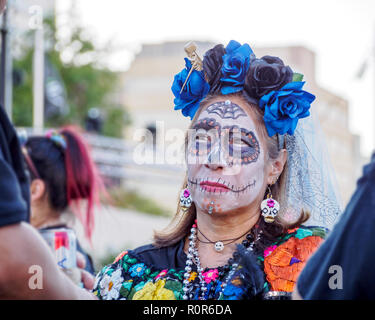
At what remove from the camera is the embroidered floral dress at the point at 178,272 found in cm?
225

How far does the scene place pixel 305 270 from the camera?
4.66 ft

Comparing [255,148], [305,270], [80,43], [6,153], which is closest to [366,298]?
[305,270]

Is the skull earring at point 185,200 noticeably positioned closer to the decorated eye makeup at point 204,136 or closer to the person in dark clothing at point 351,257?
the decorated eye makeup at point 204,136

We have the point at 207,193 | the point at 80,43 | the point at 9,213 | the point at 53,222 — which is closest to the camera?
the point at 9,213

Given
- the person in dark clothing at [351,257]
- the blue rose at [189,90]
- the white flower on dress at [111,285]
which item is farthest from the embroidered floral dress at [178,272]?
the person in dark clothing at [351,257]

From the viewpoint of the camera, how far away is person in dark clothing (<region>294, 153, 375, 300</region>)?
4.16ft

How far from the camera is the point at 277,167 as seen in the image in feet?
8.50

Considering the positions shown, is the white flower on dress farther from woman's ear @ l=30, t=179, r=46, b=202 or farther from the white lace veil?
woman's ear @ l=30, t=179, r=46, b=202

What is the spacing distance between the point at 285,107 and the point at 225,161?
13.5 inches

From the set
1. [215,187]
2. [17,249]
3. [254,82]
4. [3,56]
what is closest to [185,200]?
[215,187]

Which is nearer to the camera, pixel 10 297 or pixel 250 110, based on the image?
pixel 10 297

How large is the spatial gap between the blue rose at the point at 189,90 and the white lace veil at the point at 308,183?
1.38 ft

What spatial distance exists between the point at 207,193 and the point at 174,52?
99.1 feet

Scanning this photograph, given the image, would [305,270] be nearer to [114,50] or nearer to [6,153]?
[6,153]
